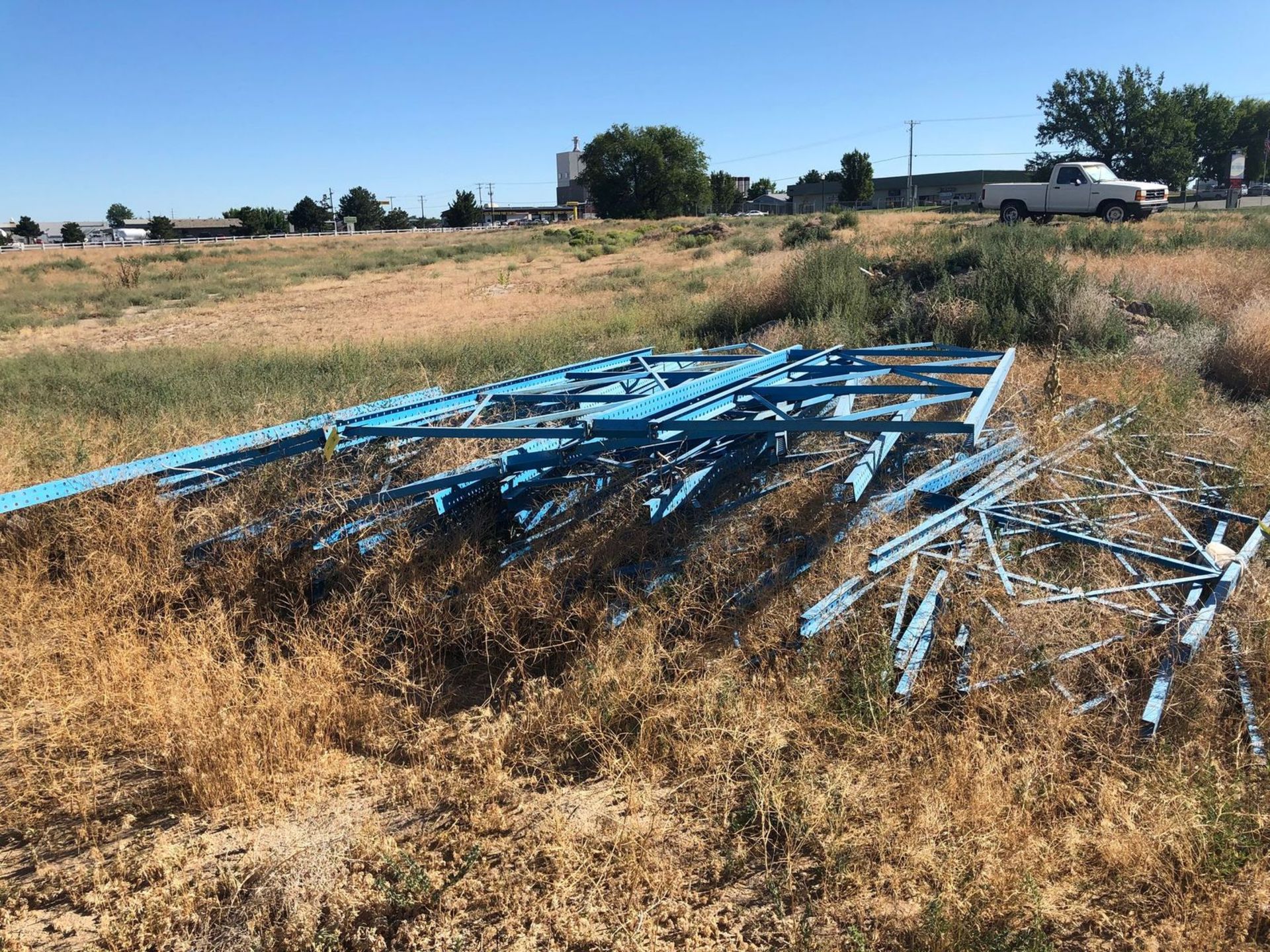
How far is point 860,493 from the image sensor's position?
435 cm

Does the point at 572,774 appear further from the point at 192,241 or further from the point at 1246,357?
the point at 192,241

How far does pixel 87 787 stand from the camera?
3629 millimetres

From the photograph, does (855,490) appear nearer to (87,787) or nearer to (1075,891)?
(1075,891)

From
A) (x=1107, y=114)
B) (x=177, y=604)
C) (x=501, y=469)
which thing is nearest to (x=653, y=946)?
(x=501, y=469)

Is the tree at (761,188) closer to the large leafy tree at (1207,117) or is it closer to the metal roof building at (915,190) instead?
the metal roof building at (915,190)

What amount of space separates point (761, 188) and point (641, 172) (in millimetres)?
34353

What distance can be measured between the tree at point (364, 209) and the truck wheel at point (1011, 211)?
249ft

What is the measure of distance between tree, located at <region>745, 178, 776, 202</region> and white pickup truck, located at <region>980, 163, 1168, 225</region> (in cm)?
8331

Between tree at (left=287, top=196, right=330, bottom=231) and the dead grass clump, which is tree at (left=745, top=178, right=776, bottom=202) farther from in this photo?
the dead grass clump

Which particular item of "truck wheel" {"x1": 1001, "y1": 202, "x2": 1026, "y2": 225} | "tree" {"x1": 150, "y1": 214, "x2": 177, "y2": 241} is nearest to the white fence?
"tree" {"x1": 150, "y1": 214, "x2": 177, "y2": 241}

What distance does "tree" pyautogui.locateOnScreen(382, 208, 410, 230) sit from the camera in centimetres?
8994

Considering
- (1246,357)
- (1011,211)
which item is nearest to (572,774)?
(1246,357)

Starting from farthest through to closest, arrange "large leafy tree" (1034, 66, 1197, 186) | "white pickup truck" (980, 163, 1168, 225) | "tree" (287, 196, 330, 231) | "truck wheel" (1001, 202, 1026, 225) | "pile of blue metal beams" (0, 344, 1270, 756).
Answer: "tree" (287, 196, 330, 231) < "large leafy tree" (1034, 66, 1197, 186) < "truck wheel" (1001, 202, 1026, 225) < "white pickup truck" (980, 163, 1168, 225) < "pile of blue metal beams" (0, 344, 1270, 756)

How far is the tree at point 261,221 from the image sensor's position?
253 ft
